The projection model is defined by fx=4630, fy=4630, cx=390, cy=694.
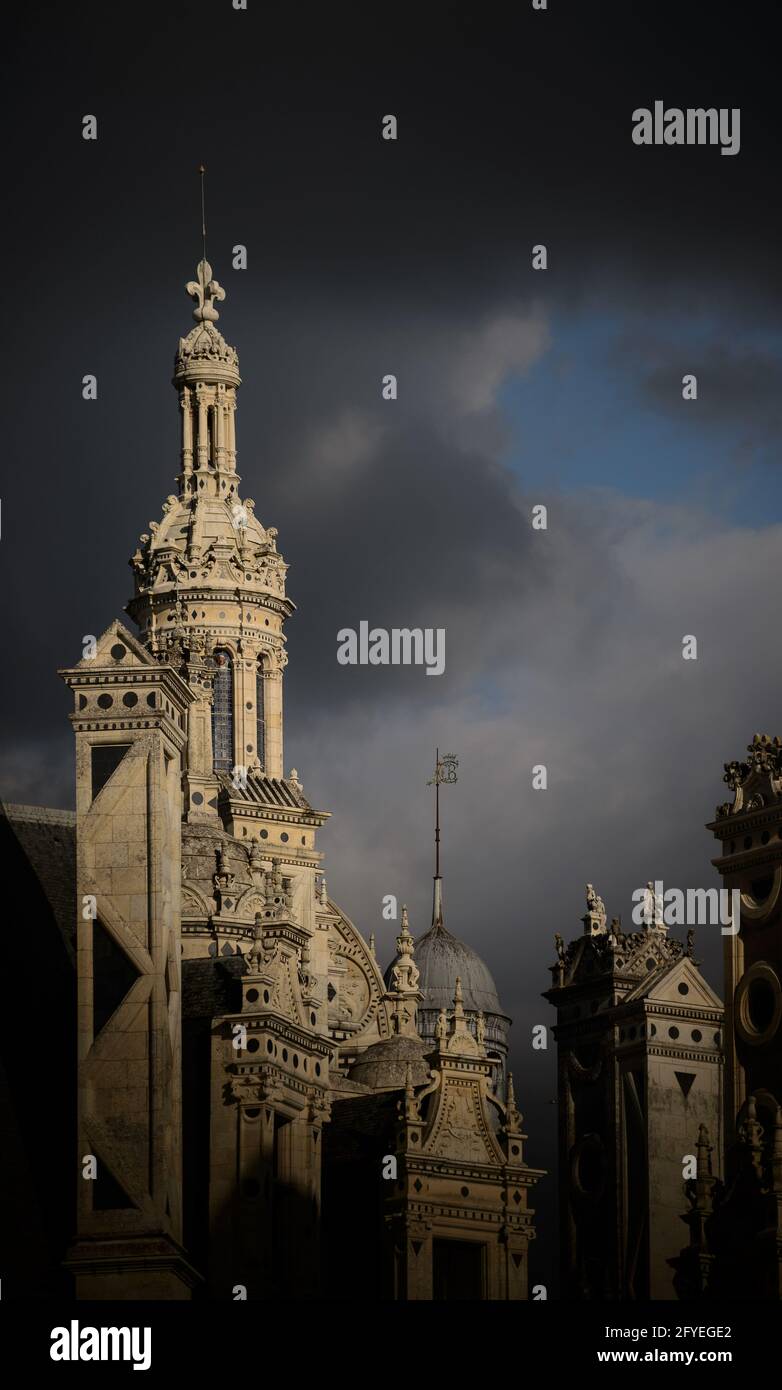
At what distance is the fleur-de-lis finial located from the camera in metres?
161

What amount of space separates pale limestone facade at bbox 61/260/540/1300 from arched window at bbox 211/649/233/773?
0.33 feet

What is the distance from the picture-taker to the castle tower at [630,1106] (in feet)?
408

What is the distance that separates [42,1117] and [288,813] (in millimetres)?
35005

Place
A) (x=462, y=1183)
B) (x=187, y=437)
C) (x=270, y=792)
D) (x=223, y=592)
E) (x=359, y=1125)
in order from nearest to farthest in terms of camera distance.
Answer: (x=462, y=1183) < (x=359, y=1125) < (x=270, y=792) < (x=223, y=592) < (x=187, y=437)

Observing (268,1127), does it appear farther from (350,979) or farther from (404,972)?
(350,979)

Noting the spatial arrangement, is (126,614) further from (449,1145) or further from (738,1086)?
(738,1086)

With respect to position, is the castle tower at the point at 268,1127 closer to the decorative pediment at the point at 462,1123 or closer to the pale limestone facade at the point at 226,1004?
the pale limestone facade at the point at 226,1004

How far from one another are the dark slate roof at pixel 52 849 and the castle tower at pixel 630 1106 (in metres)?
14.5

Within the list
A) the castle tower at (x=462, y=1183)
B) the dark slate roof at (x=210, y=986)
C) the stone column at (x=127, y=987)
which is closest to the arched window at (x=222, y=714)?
the castle tower at (x=462, y=1183)

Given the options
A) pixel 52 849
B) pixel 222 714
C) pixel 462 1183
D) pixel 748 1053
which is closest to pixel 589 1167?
pixel 462 1183

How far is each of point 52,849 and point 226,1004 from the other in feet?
24.2

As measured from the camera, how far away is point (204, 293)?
6334 inches
